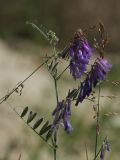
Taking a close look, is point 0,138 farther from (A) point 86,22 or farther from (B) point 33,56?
(A) point 86,22

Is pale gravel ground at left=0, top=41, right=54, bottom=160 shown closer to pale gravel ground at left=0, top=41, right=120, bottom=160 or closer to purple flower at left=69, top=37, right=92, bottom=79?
pale gravel ground at left=0, top=41, right=120, bottom=160

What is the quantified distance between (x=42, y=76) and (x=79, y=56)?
724 cm

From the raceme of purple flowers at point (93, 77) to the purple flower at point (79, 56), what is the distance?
1.3 inches

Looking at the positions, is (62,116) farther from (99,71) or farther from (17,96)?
(17,96)

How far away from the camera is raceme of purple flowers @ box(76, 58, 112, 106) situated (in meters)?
2.66

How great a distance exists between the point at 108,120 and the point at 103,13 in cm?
597

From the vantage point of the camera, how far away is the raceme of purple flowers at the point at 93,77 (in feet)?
8.73

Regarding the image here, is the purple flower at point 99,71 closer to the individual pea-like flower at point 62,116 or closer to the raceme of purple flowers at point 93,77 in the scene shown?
the raceme of purple flowers at point 93,77

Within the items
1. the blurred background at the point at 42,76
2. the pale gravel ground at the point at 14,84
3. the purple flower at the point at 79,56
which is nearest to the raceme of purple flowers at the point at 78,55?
the purple flower at the point at 79,56

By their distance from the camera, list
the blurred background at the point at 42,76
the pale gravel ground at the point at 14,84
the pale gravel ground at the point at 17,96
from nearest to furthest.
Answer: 1. the blurred background at the point at 42,76
2. the pale gravel ground at the point at 17,96
3. the pale gravel ground at the point at 14,84

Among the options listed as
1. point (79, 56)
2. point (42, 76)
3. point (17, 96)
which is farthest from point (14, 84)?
point (79, 56)

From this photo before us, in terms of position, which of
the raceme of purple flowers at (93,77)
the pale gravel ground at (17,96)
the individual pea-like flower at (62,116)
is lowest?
the individual pea-like flower at (62,116)

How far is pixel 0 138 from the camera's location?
6.66 metres

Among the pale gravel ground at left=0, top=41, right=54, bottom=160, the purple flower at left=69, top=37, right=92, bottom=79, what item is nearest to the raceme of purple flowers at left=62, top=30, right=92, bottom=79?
the purple flower at left=69, top=37, right=92, bottom=79
